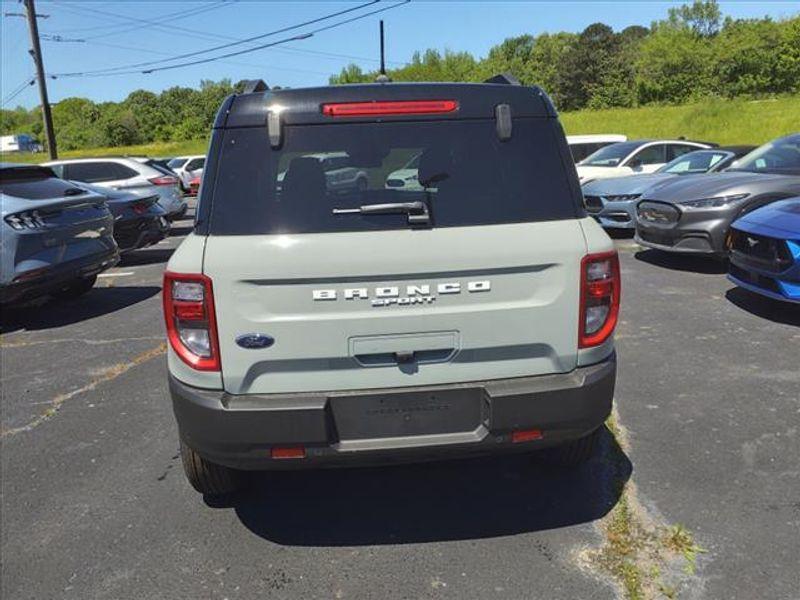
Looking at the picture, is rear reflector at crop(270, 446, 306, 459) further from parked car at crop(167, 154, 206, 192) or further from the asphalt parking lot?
parked car at crop(167, 154, 206, 192)

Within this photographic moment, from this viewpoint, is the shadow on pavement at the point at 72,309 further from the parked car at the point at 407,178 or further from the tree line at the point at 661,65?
the tree line at the point at 661,65

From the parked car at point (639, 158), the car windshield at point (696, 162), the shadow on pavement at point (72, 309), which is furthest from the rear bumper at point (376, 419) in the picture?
the parked car at point (639, 158)

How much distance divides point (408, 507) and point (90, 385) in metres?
3.15

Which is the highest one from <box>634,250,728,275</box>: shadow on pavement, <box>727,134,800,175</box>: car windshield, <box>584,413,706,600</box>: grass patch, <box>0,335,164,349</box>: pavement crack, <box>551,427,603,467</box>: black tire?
<box>727,134,800,175</box>: car windshield

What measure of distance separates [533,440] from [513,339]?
0.42 m

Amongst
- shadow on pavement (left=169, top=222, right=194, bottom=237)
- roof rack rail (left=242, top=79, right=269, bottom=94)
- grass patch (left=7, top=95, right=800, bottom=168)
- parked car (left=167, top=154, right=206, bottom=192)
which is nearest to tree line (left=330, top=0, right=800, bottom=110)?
grass patch (left=7, top=95, right=800, bottom=168)

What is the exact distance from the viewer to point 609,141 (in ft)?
63.2

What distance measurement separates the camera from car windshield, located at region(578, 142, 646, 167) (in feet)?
45.2

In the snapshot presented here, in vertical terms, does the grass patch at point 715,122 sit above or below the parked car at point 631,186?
above

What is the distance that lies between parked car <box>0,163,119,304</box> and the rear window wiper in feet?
17.7

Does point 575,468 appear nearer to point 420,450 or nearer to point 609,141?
point 420,450

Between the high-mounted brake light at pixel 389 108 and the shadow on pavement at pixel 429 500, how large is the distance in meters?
1.83

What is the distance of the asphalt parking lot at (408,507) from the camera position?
267cm

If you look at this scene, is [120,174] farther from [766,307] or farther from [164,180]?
[766,307]
